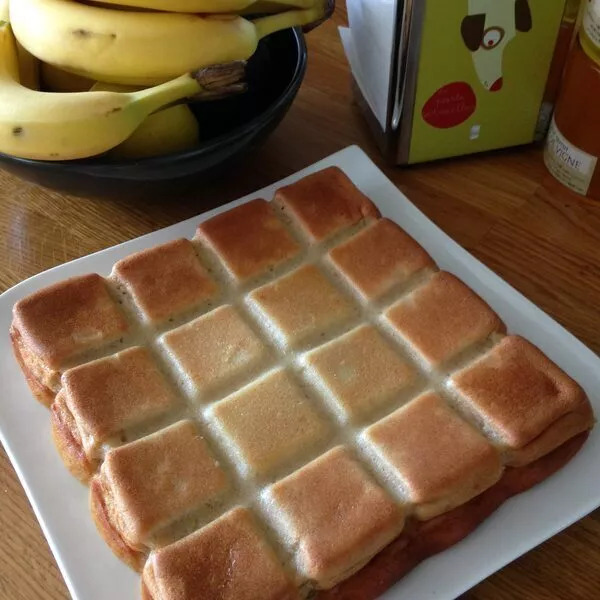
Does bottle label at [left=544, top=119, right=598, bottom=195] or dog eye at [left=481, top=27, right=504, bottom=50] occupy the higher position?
dog eye at [left=481, top=27, right=504, bottom=50]

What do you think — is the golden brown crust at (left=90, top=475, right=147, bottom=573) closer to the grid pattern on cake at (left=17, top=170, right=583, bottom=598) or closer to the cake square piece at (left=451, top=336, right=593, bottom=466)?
the grid pattern on cake at (left=17, top=170, right=583, bottom=598)

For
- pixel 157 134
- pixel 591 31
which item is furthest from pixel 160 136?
pixel 591 31

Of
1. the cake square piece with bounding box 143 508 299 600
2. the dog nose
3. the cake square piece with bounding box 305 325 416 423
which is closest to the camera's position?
the cake square piece with bounding box 143 508 299 600

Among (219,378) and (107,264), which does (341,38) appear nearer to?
(107,264)

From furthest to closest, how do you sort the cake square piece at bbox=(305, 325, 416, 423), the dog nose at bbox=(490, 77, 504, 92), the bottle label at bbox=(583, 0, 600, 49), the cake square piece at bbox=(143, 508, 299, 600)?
the dog nose at bbox=(490, 77, 504, 92)
the bottle label at bbox=(583, 0, 600, 49)
the cake square piece at bbox=(305, 325, 416, 423)
the cake square piece at bbox=(143, 508, 299, 600)

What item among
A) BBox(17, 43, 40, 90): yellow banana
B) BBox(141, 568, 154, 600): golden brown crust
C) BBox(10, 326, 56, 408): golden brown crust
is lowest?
BBox(141, 568, 154, 600): golden brown crust

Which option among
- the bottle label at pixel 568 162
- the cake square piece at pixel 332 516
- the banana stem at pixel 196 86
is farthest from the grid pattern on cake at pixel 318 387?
the bottle label at pixel 568 162

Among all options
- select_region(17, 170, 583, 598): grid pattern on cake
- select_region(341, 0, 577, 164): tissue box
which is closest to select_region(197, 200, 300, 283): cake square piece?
select_region(17, 170, 583, 598): grid pattern on cake

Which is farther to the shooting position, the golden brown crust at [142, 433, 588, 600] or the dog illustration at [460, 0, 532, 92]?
the dog illustration at [460, 0, 532, 92]
